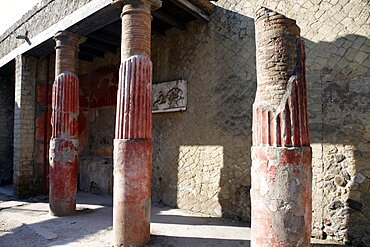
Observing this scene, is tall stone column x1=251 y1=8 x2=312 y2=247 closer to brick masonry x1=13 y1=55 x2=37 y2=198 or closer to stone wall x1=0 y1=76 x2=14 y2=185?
brick masonry x1=13 y1=55 x2=37 y2=198

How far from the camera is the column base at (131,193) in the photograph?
3.82 meters

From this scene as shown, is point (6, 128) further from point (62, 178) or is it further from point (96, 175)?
point (62, 178)

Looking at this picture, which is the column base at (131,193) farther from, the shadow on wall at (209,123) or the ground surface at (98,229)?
the shadow on wall at (209,123)

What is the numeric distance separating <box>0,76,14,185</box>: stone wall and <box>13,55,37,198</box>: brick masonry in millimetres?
2522

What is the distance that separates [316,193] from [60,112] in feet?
16.0

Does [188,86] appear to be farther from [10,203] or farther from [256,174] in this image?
[10,203]

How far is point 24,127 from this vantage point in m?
7.58

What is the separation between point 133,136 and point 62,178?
2.57m

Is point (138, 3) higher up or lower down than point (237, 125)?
higher up

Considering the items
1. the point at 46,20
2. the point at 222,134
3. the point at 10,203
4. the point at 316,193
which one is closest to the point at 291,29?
the point at 316,193

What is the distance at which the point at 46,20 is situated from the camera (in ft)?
21.9

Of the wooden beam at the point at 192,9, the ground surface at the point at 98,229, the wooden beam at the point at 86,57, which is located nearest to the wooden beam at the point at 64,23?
the wooden beam at the point at 192,9

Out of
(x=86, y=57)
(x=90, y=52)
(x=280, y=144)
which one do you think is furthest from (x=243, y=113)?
(x=86, y=57)

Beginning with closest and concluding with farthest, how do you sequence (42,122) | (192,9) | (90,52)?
1. (192,9)
2. (42,122)
3. (90,52)
